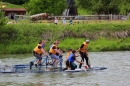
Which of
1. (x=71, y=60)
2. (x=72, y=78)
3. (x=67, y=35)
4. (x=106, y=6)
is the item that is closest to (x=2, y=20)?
(x=67, y=35)

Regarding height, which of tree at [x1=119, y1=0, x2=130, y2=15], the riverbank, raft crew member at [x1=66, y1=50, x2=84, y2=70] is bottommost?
the riverbank

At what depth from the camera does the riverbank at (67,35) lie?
5012cm

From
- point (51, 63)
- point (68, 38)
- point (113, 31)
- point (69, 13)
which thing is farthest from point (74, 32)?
point (69, 13)

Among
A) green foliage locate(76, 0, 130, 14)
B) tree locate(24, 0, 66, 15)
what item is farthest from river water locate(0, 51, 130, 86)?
tree locate(24, 0, 66, 15)

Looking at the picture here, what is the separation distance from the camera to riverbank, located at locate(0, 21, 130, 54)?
1973 inches

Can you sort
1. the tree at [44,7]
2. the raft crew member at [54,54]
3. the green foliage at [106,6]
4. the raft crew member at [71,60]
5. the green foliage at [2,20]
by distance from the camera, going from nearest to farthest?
the raft crew member at [71,60]
the raft crew member at [54,54]
the green foliage at [2,20]
the green foliage at [106,6]
the tree at [44,7]

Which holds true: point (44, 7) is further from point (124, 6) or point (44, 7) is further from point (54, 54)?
point (54, 54)

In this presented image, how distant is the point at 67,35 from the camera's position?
53.8 metres

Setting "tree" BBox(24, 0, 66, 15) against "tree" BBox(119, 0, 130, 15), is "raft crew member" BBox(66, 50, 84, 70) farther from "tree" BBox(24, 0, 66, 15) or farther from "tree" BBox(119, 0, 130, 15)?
"tree" BBox(24, 0, 66, 15)

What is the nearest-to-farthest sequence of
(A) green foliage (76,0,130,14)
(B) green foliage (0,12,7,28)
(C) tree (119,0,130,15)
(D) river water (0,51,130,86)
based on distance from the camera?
(D) river water (0,51,130,86) < (B) green foliage (0,12,7,28) < (C) tree (119,0,130,15) < (A) green foliage (76,0,130,14)

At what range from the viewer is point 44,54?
3008cm

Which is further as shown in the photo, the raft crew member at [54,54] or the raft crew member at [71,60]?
the raft crew member at [54,54]

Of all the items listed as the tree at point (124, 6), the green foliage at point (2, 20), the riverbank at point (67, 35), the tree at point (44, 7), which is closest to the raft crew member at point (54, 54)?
the riverbank at point (67, 35)

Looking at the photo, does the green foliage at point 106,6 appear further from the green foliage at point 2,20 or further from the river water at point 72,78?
the river water at point 72,78
